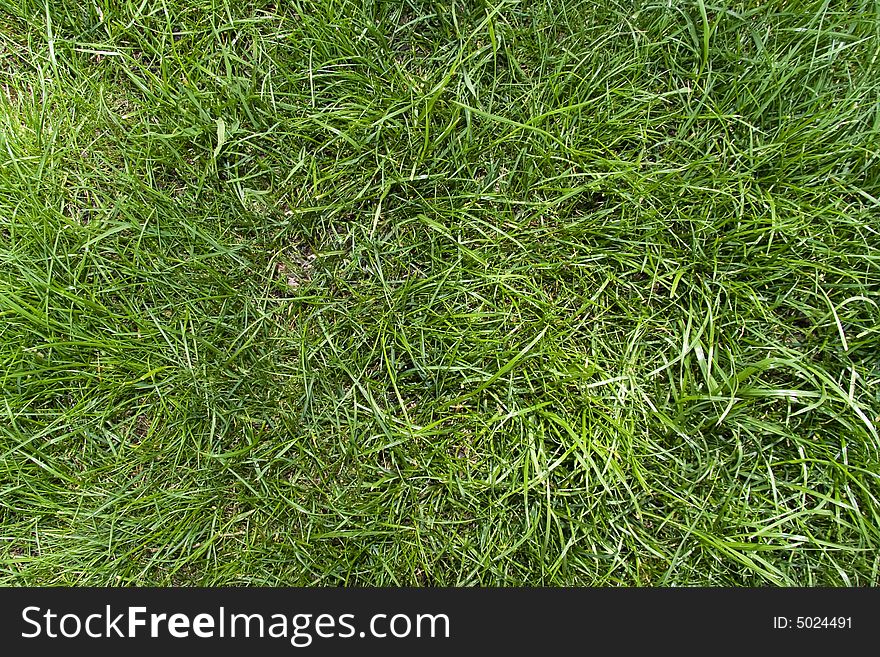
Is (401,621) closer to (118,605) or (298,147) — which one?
(118,605)

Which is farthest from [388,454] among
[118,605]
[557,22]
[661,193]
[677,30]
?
[677,30]

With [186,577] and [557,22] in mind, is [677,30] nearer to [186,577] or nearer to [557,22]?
[557,22]

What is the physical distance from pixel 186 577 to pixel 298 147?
1409 millimetres

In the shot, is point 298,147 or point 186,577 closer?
point 186,577

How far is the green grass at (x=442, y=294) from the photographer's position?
5.53 ft

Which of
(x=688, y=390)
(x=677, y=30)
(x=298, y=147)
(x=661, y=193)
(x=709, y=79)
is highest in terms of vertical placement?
(x=677, y=30)

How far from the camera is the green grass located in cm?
168

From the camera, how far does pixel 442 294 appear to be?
5.80 feet

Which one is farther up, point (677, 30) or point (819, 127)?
point (677, 30)

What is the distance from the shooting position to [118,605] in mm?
1693

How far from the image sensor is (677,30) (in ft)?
5.93

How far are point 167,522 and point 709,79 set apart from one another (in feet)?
7.33

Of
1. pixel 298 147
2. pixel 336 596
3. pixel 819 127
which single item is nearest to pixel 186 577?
pixel 336 596

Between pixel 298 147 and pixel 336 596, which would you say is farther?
pixel 298 147
